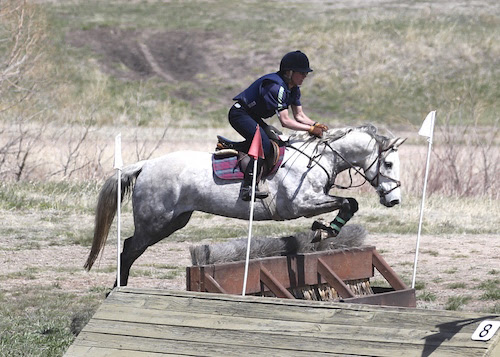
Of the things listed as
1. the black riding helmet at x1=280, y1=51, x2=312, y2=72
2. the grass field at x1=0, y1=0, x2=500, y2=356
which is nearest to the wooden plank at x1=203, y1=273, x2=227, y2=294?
the grass field at x1=0, y1=0, x2=500, y2=356

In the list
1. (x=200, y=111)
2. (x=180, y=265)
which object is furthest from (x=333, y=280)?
(x=200, y=111)

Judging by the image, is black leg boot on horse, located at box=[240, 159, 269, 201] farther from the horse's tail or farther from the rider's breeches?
the horse's tail

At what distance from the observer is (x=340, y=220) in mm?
9031

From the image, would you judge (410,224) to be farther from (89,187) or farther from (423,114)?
(423,114)

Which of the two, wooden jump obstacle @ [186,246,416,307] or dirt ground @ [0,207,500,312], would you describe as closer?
wooden jump obstacle @ [186,246,416,307]

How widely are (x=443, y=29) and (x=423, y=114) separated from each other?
9.82 metres

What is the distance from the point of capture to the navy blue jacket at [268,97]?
8.84 meters

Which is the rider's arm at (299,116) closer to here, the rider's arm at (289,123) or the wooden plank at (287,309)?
the rider's arm at (289,123)

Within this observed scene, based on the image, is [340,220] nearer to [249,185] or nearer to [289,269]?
[289,269]

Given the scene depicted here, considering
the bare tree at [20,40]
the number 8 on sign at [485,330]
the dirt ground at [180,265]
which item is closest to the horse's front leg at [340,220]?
the dirt ground at [180,265]

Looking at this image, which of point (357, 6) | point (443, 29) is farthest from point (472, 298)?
point (357, 6)

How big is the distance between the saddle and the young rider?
0.06m

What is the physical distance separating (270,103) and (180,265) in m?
3.22

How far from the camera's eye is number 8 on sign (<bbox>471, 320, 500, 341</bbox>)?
4977mm
